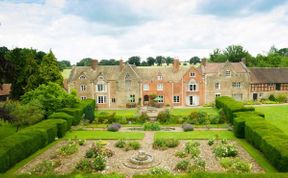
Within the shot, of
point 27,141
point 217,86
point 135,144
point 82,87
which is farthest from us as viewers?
point 217,86

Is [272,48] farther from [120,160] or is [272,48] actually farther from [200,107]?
[120,160]

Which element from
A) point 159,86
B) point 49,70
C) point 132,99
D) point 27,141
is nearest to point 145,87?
point 159,86

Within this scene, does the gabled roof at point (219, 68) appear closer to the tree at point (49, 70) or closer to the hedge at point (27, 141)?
the tree at point (49, 70)

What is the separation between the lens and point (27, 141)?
2494cm

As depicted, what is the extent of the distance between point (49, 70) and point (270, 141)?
39501 millimetres

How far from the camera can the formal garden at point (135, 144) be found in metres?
20.8

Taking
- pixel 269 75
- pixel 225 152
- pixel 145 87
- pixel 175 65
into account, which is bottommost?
pixel 225 152

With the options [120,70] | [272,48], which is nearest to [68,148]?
[120,70]

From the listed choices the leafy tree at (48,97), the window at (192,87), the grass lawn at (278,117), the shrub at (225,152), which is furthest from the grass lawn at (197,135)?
the window at (192,87)

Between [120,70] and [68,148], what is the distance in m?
34.9

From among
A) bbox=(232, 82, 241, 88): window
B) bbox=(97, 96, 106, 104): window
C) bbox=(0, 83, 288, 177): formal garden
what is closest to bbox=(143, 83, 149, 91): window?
bbox=(97, 96, 106, 104): window

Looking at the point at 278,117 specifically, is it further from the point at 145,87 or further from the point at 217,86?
the point at 145,87

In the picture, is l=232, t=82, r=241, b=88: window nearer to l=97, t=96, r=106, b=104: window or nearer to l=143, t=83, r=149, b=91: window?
l=143, t=83, r=149, b=91: window

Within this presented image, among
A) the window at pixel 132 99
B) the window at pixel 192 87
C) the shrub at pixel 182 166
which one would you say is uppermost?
the window at pixel 192 87
